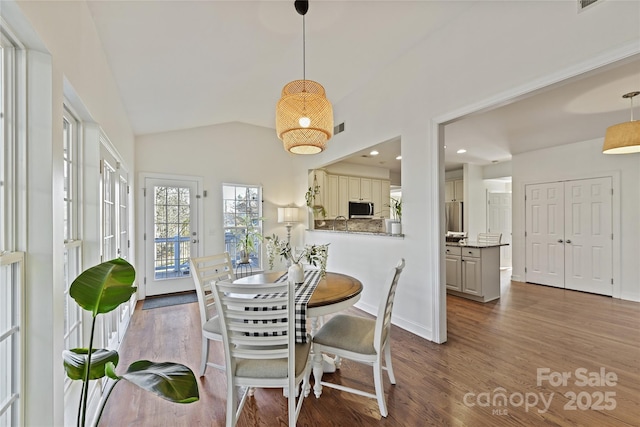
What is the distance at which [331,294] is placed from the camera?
2047mm

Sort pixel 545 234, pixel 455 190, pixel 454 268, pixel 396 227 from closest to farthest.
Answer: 1. pixel 396 227
2. pixel 454 268
3. pixel 545 234
4. pixel 455 190

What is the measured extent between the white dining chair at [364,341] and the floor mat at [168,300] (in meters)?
3.17

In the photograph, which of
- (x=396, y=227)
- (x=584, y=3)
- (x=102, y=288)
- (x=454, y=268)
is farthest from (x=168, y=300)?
(x=584, y=3)

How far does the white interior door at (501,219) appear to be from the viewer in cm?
740

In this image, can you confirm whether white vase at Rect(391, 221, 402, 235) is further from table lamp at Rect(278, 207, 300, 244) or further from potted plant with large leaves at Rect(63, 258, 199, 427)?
potted plant with large leaves at Rect(63, 258, 199, 427)

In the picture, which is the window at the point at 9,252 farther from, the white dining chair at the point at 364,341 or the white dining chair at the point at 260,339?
the white dining chair at the point at 364,341

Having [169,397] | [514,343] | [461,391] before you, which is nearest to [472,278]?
[514,343]

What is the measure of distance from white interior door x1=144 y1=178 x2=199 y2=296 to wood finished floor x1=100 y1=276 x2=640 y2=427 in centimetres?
106

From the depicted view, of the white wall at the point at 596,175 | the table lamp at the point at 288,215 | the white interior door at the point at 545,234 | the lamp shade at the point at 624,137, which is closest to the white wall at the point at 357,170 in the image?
the table lamp at the point at 288,215

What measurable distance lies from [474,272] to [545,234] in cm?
247

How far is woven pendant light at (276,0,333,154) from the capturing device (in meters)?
2.43

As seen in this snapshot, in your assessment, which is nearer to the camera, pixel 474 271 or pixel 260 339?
pixel 260 339

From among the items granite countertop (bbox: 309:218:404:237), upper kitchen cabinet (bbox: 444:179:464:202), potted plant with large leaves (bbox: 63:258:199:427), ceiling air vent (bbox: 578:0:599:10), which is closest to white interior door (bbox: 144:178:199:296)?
granite countertop (bbox: 309:218:404:237)

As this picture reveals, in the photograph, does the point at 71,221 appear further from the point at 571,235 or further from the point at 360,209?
the point at 571,235
